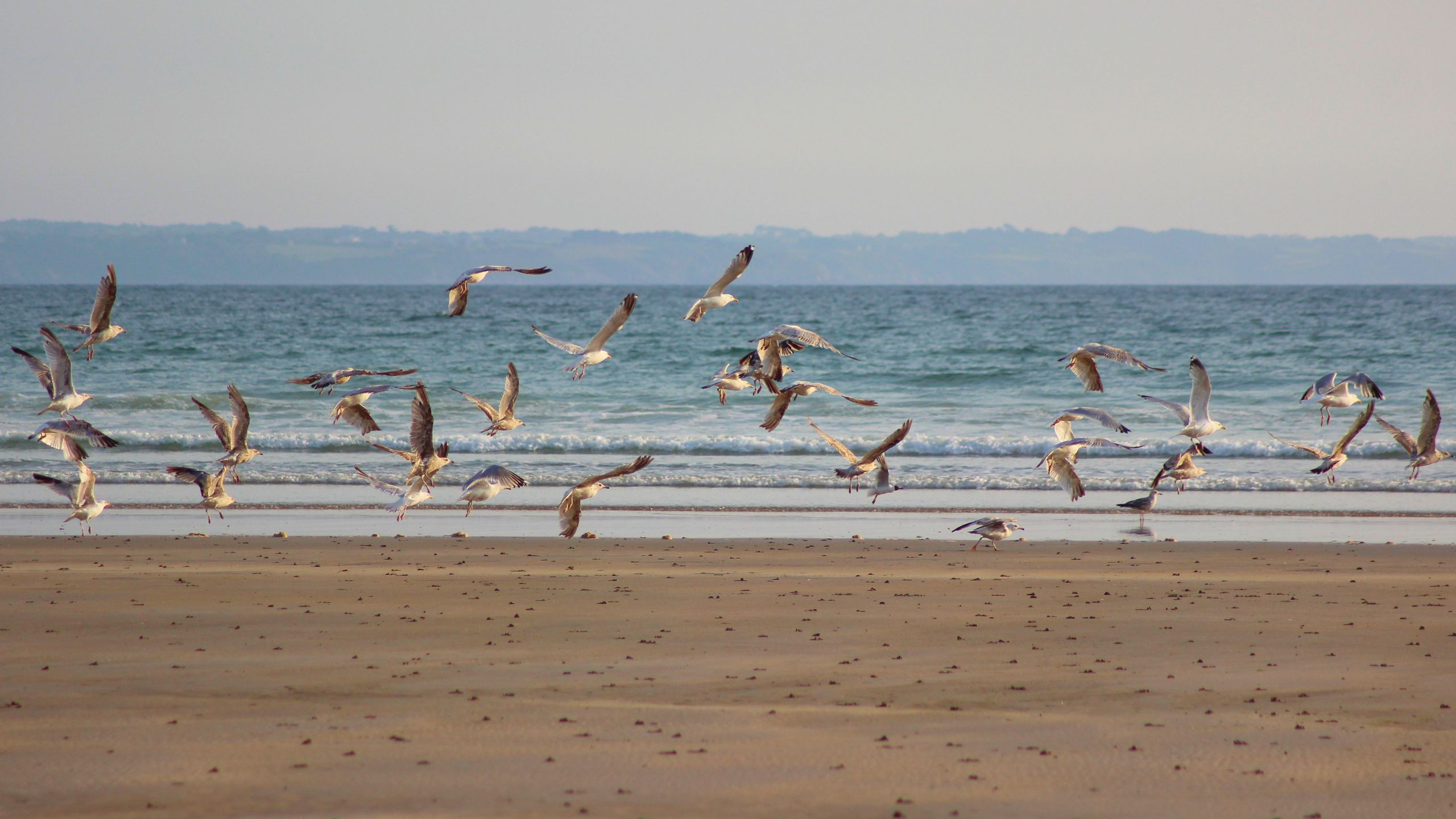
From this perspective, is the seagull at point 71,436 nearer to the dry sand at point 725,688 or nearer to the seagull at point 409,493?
the dry sand at point 725,688

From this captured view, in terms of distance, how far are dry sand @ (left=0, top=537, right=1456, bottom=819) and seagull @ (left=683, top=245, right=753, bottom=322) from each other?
2175 millimetres

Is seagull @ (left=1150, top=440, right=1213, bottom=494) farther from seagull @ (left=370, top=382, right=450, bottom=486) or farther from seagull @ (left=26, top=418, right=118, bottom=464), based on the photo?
seagull @ (left=26, top=418, right=118, bottom=464)

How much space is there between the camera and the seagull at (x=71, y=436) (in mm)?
11773

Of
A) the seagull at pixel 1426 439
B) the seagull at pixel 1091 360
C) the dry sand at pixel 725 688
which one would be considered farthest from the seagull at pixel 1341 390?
the dry sand at pixel 725 688

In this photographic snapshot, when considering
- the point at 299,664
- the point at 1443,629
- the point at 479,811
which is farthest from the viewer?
the point at 1443,629

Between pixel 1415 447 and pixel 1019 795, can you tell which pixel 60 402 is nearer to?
pixel 1019 795

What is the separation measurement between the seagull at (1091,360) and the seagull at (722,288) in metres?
2.93

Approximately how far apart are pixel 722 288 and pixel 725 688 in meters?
4.65

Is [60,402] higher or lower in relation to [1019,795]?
higher

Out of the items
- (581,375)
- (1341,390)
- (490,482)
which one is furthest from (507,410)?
(1341,390)

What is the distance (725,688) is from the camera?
6.79 m

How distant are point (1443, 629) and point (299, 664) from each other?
7199 mm

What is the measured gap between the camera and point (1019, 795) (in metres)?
5.34

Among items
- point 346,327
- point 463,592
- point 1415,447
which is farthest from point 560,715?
point 346,327
